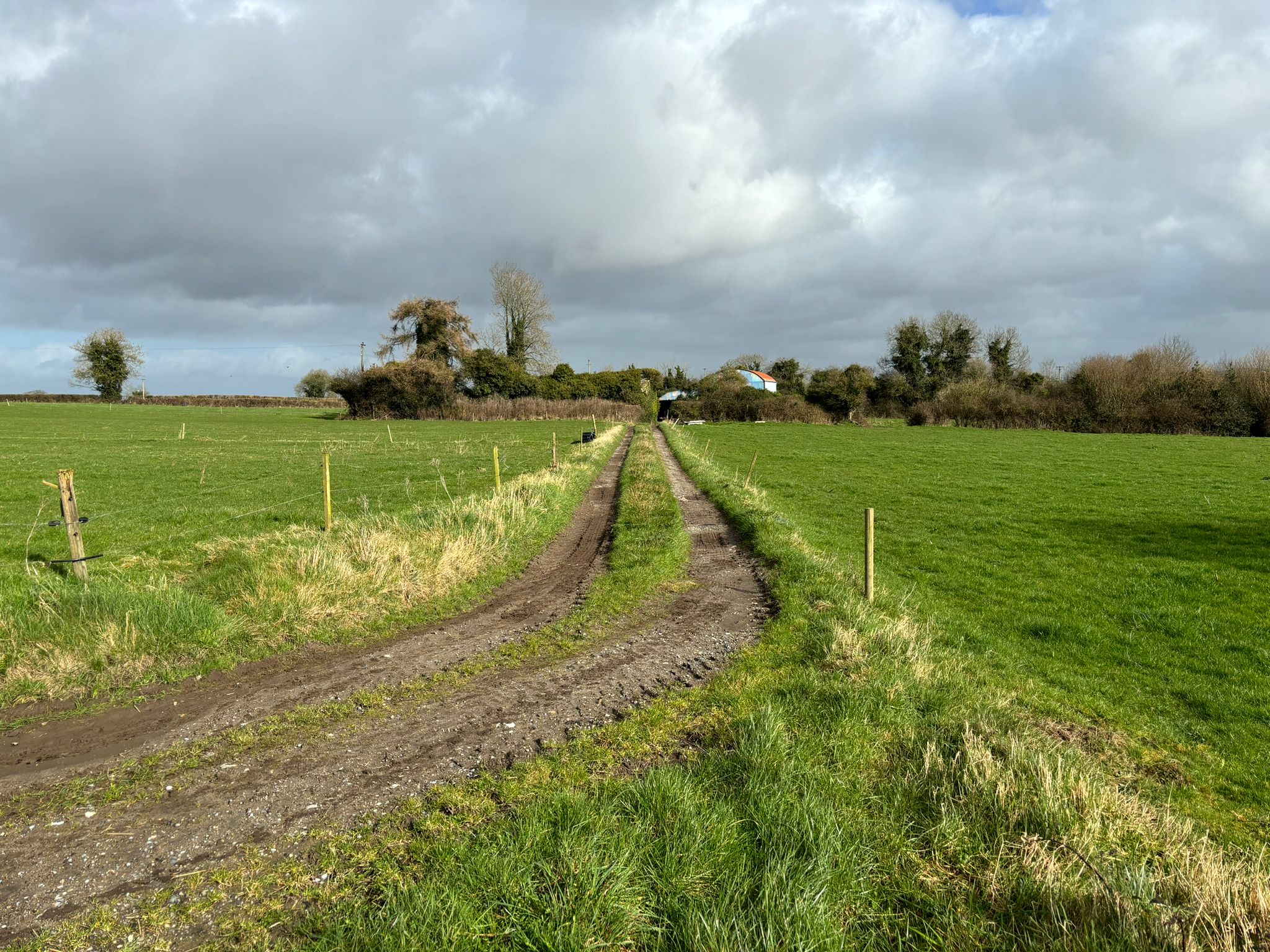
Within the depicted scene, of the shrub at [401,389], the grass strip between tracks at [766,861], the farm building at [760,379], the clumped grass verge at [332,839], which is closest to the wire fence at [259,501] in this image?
the clumped grass verge at [332,839]

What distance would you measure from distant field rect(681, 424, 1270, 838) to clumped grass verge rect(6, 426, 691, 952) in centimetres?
410

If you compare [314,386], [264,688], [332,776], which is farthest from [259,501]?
[314,386]

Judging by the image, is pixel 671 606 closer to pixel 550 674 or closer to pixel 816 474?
pixel 550 674

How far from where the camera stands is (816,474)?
26.9 metres

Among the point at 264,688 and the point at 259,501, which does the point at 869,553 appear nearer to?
the point at 264,688

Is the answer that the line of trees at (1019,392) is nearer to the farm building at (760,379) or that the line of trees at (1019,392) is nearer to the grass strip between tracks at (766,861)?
the farm building at (760,379)

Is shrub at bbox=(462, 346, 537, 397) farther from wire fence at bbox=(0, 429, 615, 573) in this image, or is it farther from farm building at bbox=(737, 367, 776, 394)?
wire fence at bbox=(0, 429, 615, 573)

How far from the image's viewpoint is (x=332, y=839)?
3885 mm

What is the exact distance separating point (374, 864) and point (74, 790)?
8.55 feet

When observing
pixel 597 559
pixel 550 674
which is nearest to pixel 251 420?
pixel 597 559

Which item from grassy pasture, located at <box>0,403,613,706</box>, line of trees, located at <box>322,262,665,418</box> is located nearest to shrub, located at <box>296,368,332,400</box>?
line of trees, located at <box>322,262,665,418</box>

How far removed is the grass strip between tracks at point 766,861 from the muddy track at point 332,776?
286 millimetres

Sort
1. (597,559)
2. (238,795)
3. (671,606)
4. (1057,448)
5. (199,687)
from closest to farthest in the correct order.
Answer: (238,795) → (199,687) → (671,606) → (597,559) → (1057,448)

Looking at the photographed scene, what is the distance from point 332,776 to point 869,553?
6.54 m
